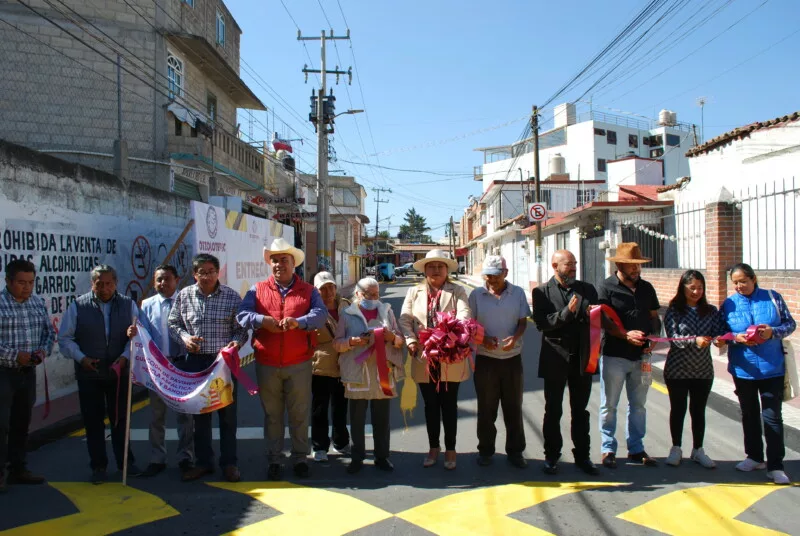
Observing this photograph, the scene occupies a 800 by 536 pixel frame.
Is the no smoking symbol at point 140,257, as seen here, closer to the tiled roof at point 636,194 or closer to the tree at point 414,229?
the tiled roof at point 636,194

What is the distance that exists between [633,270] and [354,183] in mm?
55867

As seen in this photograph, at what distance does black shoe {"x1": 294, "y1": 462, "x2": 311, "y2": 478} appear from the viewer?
4.86 metres

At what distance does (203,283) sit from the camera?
4898 millimetres

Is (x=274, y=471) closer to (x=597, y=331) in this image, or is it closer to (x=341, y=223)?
(x=597, y=331)

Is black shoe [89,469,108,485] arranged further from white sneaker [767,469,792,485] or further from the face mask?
white sneaker [767,469,792,485]

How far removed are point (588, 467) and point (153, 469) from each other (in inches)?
139

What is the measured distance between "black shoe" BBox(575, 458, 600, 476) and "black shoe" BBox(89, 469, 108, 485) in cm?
384

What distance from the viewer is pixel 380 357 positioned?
499 cm

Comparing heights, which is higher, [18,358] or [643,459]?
[18,358]

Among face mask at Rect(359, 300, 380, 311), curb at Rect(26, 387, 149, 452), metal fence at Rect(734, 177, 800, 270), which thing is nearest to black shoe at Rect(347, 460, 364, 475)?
face mask at Rect(359, 300, 380, 311)

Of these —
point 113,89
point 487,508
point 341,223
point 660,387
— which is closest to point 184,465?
point 487,508

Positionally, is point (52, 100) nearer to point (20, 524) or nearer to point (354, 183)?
point (20, 524)

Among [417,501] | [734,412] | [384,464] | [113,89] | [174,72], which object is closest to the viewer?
[417,501]

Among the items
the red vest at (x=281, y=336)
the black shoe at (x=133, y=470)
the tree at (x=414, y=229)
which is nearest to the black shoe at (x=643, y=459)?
the red vest at (x=281, y=336)
